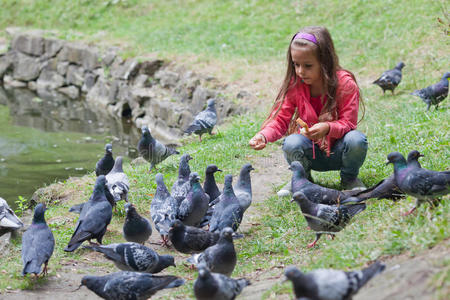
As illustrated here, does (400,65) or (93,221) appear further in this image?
(400,65)

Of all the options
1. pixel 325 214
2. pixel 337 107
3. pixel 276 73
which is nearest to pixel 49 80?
pixel 276 73

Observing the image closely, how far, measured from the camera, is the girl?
556 cm

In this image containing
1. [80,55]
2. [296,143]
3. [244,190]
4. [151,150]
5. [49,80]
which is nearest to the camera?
[296,143]

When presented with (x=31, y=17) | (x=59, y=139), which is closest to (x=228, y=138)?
(x=59, y=139)

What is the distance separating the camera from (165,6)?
67.6 feet

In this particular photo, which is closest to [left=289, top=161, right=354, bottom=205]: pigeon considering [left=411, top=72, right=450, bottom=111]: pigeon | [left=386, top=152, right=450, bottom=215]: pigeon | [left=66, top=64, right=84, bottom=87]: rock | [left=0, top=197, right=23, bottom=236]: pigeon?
[left=386, top=152, right=450, bottom=215]: pigeon

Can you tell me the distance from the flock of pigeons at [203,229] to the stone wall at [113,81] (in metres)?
6.64

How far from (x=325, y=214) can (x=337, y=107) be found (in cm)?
141

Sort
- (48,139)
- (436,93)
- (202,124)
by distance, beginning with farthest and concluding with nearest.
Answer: (48,139)
(202,124)
(436,93)

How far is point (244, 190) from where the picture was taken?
19.7ft

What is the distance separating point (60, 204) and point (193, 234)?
3.13 metres

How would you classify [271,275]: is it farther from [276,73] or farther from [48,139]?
[48,139]

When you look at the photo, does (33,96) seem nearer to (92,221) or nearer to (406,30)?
→ (406,30)

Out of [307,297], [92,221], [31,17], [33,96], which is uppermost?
[307,297]
